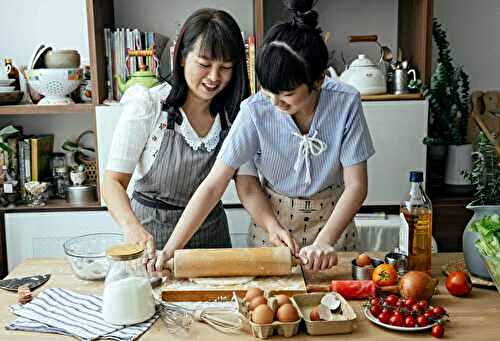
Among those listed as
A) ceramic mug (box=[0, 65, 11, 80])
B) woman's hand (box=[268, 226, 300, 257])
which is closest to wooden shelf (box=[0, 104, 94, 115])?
ceramic mug (box=[0, 65, 11, 80])

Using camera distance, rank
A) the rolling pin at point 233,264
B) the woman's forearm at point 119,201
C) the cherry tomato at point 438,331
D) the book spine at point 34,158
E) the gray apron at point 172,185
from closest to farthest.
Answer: the cherry tomato at point 438,331 → the rolling pin at point 233,264 → the woman's forearm at point 119,201 → the gray apron at point 172,185 → the book spine at point 34,158

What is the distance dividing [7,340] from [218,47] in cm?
87

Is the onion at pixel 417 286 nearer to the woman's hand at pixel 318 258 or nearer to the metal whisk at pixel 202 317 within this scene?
the woman's hand at pixel 318 258

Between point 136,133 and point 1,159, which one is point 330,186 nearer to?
point 136,133

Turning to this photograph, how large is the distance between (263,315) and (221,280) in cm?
24

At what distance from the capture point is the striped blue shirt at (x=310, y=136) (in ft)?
5.26

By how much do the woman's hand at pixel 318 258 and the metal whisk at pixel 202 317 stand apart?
246 millimetres

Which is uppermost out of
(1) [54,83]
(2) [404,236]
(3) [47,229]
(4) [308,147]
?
(1) [54,83]

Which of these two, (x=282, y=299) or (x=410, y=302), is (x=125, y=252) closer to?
(x=282, y=299)

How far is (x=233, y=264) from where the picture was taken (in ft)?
4.67

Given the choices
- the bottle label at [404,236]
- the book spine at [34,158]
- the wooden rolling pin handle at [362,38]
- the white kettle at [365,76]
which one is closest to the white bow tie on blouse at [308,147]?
the bottle label at [404,236]

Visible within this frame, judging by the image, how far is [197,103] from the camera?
5.92 ft

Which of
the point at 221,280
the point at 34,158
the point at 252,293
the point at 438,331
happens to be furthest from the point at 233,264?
the point at 34,158

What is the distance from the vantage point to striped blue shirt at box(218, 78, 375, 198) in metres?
1.60
